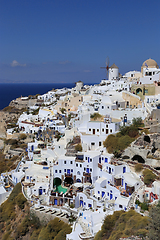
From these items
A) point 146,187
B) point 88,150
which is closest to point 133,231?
point 146,187

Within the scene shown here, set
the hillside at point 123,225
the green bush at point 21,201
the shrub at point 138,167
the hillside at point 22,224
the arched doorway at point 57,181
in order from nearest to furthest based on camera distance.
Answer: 1. the hillside at point 123,225
2. the hillside at point 22,224
3. the shrub at point 138,167
4. the green bush at point 21,201
5. the arched doorway at point 57,181

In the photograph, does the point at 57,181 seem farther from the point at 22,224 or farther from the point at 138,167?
the point at 138,167

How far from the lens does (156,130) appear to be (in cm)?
2839

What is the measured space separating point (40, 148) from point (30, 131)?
10001mm

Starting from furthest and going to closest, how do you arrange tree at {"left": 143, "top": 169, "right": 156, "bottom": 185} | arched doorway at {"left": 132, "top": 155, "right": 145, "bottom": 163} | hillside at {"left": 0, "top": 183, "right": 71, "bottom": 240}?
1. arched doorway at {"left": 132, "top": 155, "right": 145, "bottom": 163}
2. hillside at {"left": 0, "top": 183, "right": 71, "bottom": 240}
3. tree at {"left": 143, "top": 169, "right": 156, "bottom": 185}

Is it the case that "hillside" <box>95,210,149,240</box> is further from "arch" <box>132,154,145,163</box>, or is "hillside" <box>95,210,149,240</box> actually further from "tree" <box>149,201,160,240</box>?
"arch" <box>132,154,145,163</box>

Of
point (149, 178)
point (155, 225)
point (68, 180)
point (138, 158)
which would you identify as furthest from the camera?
point (68, 180)

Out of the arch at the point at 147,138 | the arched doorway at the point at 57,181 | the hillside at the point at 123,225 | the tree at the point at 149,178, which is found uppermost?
the arch at the point at 147,138

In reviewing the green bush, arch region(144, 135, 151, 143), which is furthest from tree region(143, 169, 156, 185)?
the green bush

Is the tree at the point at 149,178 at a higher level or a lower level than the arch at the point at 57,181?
higher

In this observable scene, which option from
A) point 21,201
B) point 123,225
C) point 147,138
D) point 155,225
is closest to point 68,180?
point 21,201

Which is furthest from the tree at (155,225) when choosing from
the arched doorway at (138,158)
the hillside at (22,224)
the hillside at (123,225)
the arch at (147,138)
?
the arch at (147,138)

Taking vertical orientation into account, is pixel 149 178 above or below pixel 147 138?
below

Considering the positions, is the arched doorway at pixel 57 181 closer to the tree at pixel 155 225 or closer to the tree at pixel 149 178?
the tree at pixel 149 178
